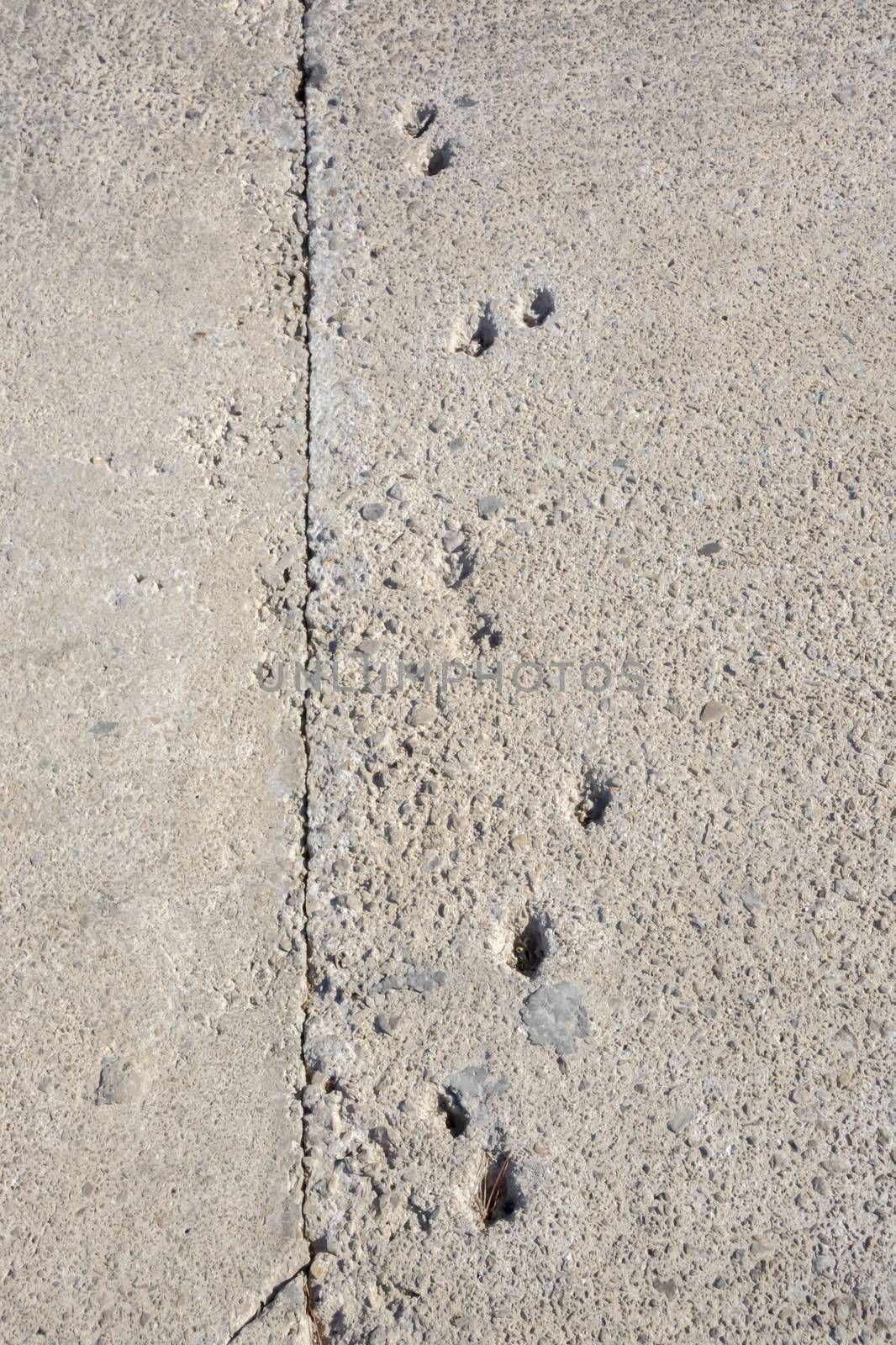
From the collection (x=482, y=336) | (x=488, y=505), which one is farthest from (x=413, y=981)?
(x=482, y=336)

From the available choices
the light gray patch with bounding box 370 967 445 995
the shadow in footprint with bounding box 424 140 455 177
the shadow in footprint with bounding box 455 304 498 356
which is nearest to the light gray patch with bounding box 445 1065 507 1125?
the light gray patch with bounding box 370 967 445 995

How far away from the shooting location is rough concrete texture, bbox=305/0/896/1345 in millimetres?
1677

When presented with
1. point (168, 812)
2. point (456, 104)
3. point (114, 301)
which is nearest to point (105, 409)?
point (114, 301)

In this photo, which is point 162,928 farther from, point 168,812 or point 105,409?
point 105,409

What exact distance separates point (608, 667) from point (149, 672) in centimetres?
81

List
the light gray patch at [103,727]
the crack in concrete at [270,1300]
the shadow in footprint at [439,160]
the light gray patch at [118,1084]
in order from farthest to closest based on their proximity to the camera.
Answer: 1. the shadow in footprint at [439,160]
2. the light gray patch at [103,727]
3. the light gray patch at [118,1084]
4. the crack in concrete at [270,1300]

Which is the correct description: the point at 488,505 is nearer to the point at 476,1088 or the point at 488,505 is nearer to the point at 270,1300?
the point at 476,1088

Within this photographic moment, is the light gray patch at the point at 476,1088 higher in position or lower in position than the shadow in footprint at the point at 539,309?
lower

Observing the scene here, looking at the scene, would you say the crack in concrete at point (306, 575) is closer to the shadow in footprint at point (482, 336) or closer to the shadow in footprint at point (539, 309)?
the shadow in footprint at point (482, 336)

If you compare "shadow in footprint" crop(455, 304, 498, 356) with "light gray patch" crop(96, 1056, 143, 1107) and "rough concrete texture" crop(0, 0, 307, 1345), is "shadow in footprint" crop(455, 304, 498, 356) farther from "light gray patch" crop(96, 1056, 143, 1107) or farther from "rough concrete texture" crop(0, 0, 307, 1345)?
"light gray patch" crop(96, 1056, 143, 1107)

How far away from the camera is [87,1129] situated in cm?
174

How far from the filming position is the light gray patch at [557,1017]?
5.74 feet

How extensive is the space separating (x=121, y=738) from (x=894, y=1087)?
1372 mm

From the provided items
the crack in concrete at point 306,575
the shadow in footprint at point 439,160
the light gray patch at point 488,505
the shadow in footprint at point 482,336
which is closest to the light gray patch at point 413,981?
the crack in concrete at point 306,575
